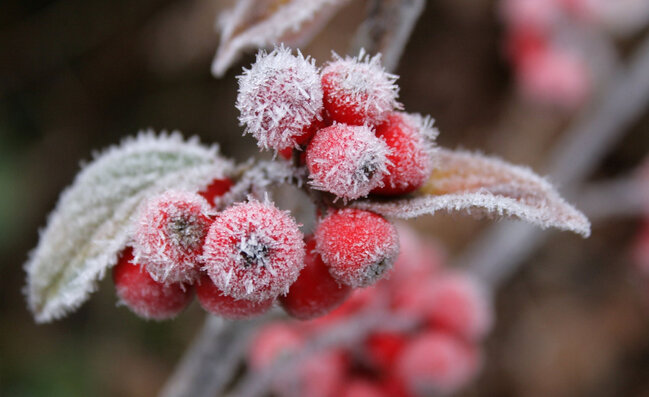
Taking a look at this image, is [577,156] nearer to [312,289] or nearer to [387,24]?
[387,24]

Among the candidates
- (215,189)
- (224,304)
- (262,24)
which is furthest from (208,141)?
(224,304)

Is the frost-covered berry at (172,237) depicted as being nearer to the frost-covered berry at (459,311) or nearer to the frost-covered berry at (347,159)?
the frost-covered berry at (347,159)

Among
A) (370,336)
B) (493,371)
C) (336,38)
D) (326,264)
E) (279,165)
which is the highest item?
(336,38)

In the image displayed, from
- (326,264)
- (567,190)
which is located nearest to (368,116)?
(326,264)

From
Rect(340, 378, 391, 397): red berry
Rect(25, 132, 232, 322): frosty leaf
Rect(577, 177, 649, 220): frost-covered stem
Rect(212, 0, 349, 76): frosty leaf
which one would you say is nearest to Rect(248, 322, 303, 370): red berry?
Rect(340, 378, 391, 397): red berry

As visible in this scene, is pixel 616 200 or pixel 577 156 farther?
pixel 577 156

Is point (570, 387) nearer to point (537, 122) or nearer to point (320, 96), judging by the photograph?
point (537, 122)

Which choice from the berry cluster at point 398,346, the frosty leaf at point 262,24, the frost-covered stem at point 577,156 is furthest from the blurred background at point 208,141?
the frosty leaf at point 262,24
